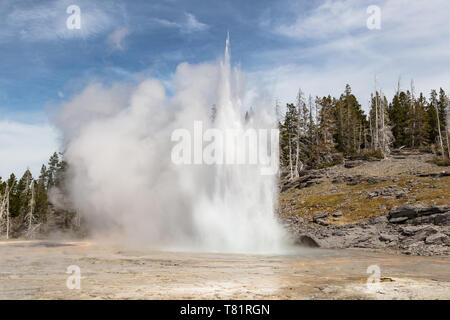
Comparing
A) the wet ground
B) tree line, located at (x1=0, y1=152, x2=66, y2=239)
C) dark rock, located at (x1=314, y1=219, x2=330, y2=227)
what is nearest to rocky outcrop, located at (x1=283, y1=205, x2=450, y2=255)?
dark rock, located at (x1=314, y1=219, x2=330, y2=227)

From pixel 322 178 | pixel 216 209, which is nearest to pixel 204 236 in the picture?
pixel 216 209

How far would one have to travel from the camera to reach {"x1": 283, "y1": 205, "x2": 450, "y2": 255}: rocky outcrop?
1903 centimetres

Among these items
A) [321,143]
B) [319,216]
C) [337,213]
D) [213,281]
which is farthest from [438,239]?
[321,143]

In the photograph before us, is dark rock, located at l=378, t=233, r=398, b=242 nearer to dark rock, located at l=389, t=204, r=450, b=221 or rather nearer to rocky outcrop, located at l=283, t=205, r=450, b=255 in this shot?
rocky outcrop, located at l=283, t=205, r=450, b=255

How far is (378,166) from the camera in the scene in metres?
46.1

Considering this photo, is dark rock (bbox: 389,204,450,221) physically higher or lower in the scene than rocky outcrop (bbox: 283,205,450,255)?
higher

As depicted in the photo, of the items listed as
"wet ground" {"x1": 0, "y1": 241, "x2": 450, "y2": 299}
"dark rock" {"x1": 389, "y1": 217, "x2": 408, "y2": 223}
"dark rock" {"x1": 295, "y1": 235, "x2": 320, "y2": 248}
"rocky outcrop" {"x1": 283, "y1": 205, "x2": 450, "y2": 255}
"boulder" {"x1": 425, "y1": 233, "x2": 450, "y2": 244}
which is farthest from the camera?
"dark rock" {"x1": 389, "y1": 217, "x2": 408, "y2": 223}

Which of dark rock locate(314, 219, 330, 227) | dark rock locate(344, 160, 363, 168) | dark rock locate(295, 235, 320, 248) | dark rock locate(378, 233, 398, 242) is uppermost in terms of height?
dark rock locate(344, 160, 363, 168)

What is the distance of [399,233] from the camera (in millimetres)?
21812

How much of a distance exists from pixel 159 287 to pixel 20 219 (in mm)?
59475

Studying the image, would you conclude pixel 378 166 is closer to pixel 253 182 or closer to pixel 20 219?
pixel 253 182

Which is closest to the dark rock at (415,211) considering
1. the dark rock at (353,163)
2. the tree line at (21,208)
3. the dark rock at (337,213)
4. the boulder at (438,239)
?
the boulder at (438,239)

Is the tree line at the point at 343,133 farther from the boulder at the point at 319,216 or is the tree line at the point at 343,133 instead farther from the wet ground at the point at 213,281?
the wet ground at the point at 213,281
